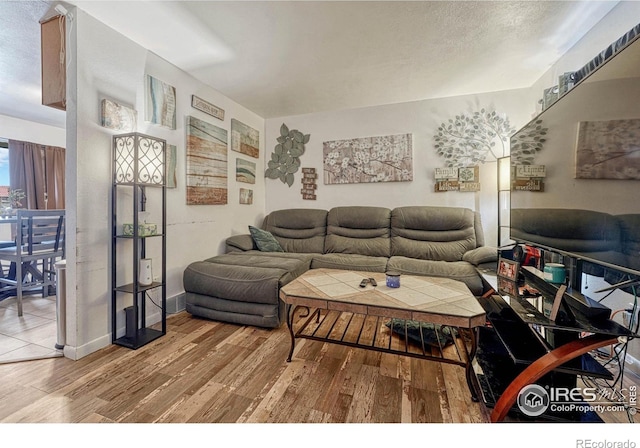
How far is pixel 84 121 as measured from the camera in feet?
5.81

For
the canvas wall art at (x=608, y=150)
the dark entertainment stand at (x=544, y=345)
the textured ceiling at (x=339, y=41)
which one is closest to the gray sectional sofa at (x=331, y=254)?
the dark entertainment stand at (x=544, y=345)

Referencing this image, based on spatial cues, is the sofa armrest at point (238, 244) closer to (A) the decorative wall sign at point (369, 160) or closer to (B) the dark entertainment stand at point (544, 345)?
(A) the decorative wall sign at point (369, 160)

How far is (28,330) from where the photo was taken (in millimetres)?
2133

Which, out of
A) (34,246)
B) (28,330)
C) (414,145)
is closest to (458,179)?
(414,145)

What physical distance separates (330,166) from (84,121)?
8.48ft

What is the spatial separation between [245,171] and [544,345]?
329 centimetres

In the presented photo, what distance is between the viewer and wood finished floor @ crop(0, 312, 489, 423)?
1267mm

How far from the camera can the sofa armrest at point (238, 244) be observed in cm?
309

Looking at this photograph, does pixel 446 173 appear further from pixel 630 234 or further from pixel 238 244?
pixel 238 244

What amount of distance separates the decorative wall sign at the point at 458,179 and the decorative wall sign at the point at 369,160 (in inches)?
13.7

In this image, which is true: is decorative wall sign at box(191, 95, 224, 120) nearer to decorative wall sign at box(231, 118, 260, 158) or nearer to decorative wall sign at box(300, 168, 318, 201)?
decorative wall sign at box(231, 118, 260, 158)
